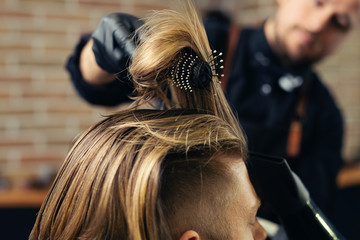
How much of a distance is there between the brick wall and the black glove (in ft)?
3.54

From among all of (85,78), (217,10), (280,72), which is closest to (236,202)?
(85,78)

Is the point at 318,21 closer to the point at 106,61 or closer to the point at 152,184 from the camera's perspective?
the point at 106,61

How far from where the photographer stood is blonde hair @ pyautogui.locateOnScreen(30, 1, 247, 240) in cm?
58

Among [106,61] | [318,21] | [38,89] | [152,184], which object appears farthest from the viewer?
[38,89]

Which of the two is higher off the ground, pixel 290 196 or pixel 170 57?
pixel 170 57

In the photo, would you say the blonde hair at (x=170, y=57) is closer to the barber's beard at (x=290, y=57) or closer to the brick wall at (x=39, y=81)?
the barber's beard at (x=290, y=57)

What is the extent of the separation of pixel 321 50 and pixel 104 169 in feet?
3.03

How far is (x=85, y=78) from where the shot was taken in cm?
106

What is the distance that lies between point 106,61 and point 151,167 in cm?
35

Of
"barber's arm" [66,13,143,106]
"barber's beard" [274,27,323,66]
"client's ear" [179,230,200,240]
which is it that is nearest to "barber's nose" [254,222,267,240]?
"client's ear" [179,230,200,240]

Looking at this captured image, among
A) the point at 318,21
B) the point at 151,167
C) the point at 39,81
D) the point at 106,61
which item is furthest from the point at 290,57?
the point at 39,81

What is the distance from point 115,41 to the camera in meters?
0.80

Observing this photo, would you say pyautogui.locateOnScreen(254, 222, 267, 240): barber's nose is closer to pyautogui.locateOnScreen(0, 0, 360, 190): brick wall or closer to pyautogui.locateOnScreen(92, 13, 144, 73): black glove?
pyautogui.locateOnScreen(92, 13, 144, 73): black glove

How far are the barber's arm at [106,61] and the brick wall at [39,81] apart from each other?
810mm
